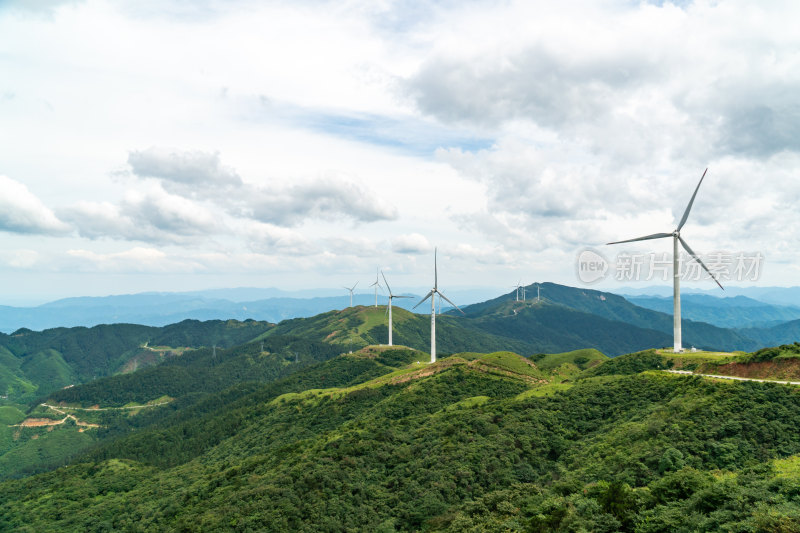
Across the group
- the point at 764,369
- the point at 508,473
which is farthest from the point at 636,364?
the point at 508,473

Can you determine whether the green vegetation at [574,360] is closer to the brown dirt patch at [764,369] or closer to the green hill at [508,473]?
the green hill at [508,473]

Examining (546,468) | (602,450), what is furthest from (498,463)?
(602,450)

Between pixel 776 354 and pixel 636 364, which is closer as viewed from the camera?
pixel 776 354

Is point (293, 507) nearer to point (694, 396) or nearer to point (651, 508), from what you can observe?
point (651, 508)

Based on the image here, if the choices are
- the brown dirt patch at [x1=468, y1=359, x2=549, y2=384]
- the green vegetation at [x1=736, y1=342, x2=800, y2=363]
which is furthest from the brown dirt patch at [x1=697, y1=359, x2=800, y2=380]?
the brown dirt patch at [x1=468, y1=359, x2=549, y2=384]

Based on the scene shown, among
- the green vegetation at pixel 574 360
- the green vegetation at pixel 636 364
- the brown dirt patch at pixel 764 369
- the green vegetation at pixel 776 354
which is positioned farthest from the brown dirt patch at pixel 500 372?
the green vegetation at pixel 776 354

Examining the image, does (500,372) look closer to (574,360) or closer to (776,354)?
(574,360)

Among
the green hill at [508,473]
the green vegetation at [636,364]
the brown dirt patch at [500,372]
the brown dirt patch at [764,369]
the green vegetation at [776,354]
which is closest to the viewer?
the green hill at [508,473]

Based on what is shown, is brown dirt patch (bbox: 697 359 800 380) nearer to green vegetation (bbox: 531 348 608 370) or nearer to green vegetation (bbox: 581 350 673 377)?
green vegetation (bbox: 581 350 673 377)

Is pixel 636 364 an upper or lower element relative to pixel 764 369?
lower
